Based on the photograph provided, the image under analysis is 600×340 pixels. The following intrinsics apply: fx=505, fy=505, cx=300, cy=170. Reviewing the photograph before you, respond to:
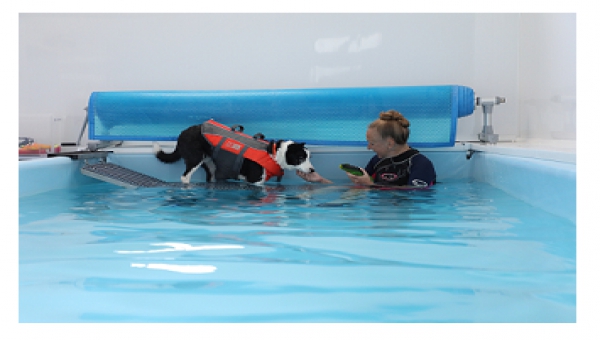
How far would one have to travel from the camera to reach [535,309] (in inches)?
40.8

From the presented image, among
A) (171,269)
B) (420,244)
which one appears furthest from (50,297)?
(420,244)

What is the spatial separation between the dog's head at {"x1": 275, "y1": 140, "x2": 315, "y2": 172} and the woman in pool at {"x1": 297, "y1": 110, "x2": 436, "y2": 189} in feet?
0.50

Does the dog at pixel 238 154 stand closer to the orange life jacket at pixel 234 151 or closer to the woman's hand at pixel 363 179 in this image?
the orange life jacket at pixel 234 151

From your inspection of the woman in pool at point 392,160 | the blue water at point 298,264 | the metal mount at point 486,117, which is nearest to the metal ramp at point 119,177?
the blue water at point 298,264

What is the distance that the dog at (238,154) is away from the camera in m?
2.99

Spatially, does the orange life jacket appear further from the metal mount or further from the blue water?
the metal mount

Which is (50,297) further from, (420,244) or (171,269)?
(420,244)

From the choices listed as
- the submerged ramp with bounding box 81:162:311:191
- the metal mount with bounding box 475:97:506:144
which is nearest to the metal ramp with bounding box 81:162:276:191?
the submerged ramp with bounding box 81:162:311:191

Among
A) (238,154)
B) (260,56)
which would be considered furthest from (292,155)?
(260,56)

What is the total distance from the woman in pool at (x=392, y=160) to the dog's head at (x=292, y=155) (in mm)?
151

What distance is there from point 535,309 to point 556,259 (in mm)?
376

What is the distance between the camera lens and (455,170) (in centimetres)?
352

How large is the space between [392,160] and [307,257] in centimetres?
181

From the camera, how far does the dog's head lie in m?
2.96
